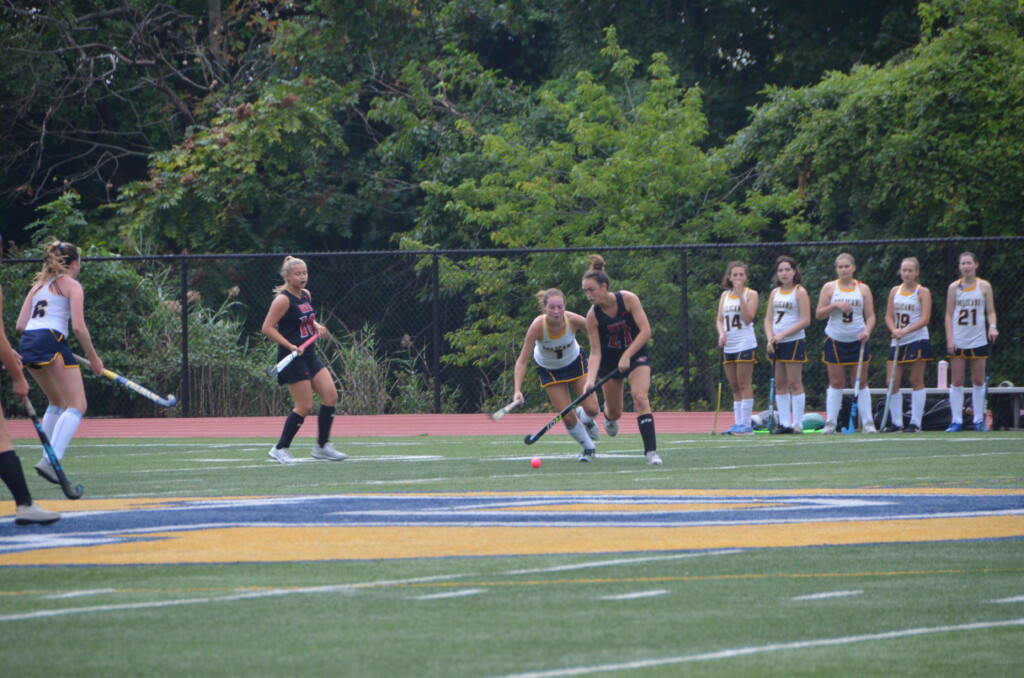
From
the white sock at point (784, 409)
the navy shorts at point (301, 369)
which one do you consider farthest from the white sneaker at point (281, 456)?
the white sock at point (784, 409)

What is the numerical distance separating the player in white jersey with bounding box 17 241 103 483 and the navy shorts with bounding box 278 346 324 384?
7.54 ft

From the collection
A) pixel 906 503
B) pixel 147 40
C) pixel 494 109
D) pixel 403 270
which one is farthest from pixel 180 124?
pixel 906 503

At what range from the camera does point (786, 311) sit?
59.2ft

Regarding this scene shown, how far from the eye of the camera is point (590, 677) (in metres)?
4.75

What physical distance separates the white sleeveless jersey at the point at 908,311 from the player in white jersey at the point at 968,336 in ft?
1.14

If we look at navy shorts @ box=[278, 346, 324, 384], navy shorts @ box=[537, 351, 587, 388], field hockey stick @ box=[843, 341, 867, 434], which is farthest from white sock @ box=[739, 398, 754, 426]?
navy shorts @ box=[278, 346, 324, 384]

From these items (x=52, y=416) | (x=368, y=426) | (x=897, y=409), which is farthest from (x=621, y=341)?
(x=368, y=426)

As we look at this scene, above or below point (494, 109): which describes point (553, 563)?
below

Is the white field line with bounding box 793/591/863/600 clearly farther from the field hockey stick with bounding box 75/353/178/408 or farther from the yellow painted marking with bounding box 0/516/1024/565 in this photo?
the field hockey stick with bounding box 75/353/178/408

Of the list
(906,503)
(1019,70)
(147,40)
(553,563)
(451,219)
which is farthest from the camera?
(147,40)

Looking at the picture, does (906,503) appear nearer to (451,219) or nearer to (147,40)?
(451,219)

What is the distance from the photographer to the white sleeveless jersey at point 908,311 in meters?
17.9

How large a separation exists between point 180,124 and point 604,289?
75.5 ft

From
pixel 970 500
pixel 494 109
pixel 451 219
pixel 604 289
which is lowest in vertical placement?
pixel 970 500
